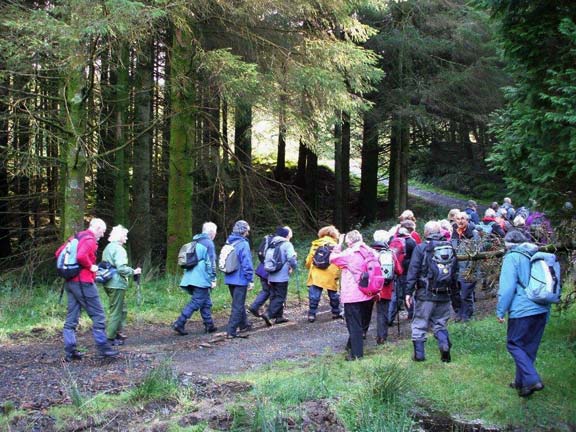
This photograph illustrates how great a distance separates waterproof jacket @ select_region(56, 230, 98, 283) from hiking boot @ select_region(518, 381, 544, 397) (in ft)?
18.1

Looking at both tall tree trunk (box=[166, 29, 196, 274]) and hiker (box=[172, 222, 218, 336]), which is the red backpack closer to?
hiker (box=[172, 222, 218, 336])

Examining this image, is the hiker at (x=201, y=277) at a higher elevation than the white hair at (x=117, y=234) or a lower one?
lower

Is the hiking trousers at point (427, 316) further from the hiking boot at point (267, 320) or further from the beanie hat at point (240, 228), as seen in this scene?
the hiking boot at point (267, 320)

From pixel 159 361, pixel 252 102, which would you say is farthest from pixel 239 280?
pixel 252 102

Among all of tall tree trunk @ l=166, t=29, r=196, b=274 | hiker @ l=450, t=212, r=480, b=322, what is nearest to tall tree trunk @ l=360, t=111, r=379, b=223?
tall tree trunk @ l=166, t=29, r=196, b=274

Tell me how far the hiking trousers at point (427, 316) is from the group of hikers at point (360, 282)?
13mm

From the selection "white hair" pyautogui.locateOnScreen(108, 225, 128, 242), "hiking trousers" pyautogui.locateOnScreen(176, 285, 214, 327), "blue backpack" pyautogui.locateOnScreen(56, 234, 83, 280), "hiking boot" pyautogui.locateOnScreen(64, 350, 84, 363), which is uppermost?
"white hair" pyautogui.locateOnScreen(108, 225, 128, 242)

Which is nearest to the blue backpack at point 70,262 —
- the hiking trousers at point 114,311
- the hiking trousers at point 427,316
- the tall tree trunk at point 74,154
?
the hiking trousers at point 114,311

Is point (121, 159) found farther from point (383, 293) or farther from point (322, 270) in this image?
point (383, 293)

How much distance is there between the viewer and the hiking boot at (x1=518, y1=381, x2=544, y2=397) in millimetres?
6221

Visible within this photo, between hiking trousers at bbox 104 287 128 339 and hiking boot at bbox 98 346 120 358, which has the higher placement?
hiking trousers at bbox 104 287 128 339

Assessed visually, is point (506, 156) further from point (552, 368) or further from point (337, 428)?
point (337, 428)

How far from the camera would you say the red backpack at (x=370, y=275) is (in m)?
7.63

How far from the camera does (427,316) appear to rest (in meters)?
7.44
